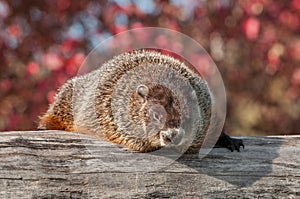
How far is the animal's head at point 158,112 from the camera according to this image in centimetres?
253

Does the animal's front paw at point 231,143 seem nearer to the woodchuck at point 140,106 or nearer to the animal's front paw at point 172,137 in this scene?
the woodchuck at point 140,106

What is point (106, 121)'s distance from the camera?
297 centimetres

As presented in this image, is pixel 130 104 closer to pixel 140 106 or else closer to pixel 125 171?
pixel 140 106

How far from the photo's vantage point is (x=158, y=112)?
265 centimetres

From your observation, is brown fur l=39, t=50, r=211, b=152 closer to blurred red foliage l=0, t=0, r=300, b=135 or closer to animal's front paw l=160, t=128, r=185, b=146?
animal's front paw l=160, t=128, r=185, b=146

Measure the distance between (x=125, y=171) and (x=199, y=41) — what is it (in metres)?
3.10

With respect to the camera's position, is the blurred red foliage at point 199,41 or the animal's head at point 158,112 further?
the blurred red foliage at point 199,41

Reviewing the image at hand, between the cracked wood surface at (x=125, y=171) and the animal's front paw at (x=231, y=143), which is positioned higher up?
the animal's front paw at (x=231, y=143)

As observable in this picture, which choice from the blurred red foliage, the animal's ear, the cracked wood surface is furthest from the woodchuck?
the blurred red foliage

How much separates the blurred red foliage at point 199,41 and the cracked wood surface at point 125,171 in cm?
237

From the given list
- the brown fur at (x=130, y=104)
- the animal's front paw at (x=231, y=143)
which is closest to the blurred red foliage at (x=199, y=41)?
the brown fur at (x=130, y=104)

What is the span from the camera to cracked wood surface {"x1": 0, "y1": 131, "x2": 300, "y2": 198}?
2186 mm

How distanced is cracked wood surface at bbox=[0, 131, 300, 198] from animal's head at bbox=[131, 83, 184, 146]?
9 cm

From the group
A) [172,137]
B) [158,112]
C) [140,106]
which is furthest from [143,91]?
[172,137]
